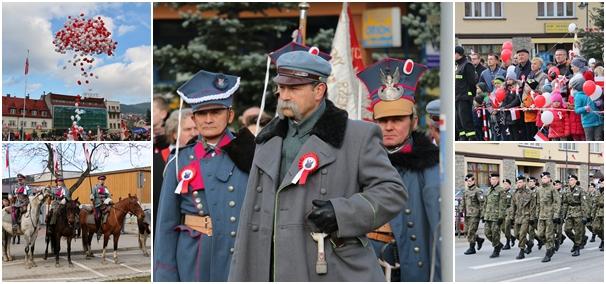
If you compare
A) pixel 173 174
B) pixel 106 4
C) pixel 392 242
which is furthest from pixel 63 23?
pixel 392 242

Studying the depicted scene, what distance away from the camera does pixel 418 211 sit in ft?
21.0

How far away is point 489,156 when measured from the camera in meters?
7.10

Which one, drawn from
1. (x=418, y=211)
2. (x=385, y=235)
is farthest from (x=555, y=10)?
(x=385, y=235)

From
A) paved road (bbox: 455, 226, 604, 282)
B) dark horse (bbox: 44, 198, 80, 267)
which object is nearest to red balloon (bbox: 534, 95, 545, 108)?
paved road (bbox: 455, 226, 604, 282)

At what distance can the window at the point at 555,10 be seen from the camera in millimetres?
7074

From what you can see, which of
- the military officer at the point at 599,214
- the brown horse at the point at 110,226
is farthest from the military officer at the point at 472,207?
the brown horse at the point at 110,226

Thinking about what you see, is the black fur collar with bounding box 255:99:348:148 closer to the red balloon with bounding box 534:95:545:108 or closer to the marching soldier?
the red balloon with bounding box 534:95:545:108

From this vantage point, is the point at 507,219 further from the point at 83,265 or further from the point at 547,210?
the point at 83,265

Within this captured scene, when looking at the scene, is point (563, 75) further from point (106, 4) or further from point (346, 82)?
point (106, 4)

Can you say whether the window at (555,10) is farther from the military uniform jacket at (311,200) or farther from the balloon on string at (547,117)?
the military uniform jacket at (311,200)

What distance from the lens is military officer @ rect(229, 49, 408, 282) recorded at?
14.9ft

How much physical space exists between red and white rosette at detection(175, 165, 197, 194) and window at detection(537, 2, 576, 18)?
264 centimetres

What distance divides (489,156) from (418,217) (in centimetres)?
99

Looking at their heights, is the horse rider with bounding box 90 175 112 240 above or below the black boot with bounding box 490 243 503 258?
above
